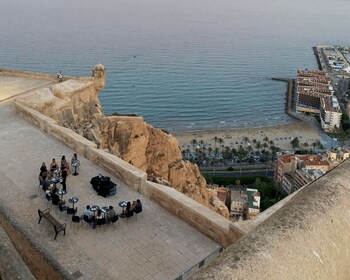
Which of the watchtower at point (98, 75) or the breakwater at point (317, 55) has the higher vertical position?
the watchtower at point (98, 75)

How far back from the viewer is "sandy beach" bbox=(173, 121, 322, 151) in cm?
5790

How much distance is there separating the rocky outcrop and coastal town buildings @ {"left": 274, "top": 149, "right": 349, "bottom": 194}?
919 inches

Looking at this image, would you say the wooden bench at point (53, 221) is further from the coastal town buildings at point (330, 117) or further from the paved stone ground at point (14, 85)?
the coastal town buildings at point (330, 117)

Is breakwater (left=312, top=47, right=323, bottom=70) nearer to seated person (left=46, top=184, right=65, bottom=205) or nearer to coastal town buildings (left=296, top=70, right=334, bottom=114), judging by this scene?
coastal town buildings (left=296, top=70, right=334, bottom=114)

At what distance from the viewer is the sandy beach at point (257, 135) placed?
57.9 m

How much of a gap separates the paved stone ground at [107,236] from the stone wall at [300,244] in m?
4.52

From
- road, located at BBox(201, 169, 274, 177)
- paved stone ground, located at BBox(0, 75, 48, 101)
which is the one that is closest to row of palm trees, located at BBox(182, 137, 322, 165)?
road, located at BBox(201, 169, 274, 177)

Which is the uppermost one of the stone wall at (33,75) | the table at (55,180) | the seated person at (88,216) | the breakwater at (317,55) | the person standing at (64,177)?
the stone wall at (33,75)

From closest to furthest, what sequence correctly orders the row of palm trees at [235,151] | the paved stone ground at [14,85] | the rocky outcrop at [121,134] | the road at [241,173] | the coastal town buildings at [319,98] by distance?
the rocky outcrop at [121,134]
the paved stone ground at [14,85]
the road at [241,173]
the row of palm trees at [235,151]
the coastal town buildings at [319,98]

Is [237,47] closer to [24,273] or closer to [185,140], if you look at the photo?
[185,140]

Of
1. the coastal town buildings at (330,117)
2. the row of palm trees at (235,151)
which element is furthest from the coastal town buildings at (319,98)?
the row of palm trees at (235,151)

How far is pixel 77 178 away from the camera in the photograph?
12250 mm

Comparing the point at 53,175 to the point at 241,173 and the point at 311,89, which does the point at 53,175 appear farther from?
the point at 311,89

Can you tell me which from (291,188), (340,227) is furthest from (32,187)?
(291,188)
